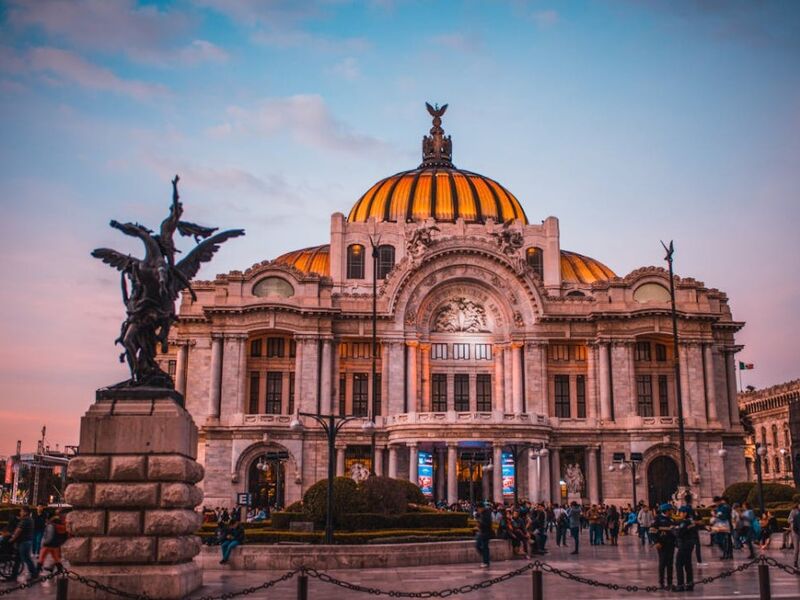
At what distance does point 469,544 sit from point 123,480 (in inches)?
569

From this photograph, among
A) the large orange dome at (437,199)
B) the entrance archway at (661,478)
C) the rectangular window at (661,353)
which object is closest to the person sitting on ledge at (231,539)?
the entrance archway at (661,478)

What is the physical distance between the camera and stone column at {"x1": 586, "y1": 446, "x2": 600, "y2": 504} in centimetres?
6638

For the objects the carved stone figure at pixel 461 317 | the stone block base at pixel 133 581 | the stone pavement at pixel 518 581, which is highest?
the carved stone figure at pixel 461 317

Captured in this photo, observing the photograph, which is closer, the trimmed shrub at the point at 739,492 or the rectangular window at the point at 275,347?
the trimmed shrub at the point at 739,492

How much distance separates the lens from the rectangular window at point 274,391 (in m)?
68.4

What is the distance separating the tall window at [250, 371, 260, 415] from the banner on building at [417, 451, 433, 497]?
13102 mm

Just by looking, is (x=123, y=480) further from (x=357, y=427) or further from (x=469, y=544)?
(x=357, y=427)

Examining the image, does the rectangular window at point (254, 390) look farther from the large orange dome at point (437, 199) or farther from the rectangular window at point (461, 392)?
the large orange dome at point (437, 199)

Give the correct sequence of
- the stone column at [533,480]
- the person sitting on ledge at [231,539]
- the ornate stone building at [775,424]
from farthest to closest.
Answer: the ornate stone building at [775,424] → the stone column at [533,480] → the person sitting on ledge at [231,539]

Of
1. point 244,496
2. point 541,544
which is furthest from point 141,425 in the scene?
point 244,496

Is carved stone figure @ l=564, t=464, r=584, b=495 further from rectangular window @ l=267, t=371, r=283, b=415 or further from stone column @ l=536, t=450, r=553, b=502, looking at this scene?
rectangular window @ l=267, t=371, r=283, b=415

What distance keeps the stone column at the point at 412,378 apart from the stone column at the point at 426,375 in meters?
0.85

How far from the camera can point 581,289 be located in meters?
77.0

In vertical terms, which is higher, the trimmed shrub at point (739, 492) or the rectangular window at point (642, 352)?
the rectangular window at point (642, 352)
